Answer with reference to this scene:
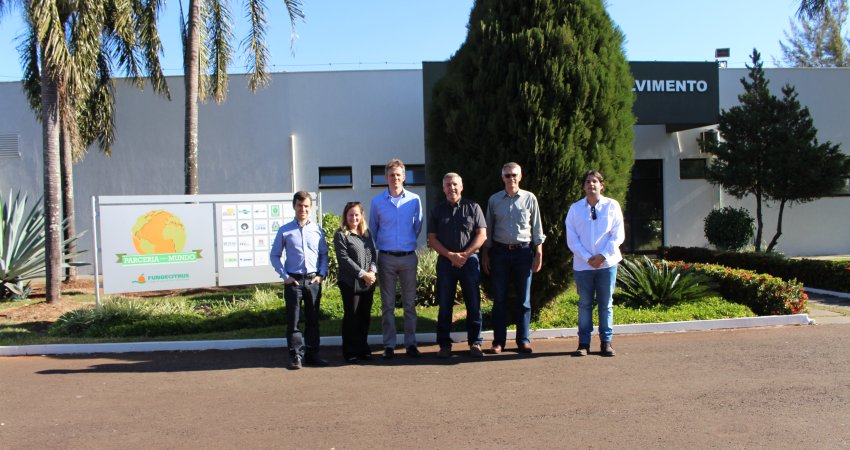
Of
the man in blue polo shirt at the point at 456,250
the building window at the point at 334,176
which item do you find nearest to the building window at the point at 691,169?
the building window at the point at 334,176

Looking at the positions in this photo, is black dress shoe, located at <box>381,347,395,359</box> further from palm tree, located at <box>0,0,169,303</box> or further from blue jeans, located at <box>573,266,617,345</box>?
palm tree, located at <box>0,0,169,303</box>

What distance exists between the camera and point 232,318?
8.38 metres

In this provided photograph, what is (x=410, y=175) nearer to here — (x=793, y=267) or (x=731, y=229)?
(x=731, y=229)

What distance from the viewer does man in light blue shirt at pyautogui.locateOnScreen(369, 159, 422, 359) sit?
21.1ft

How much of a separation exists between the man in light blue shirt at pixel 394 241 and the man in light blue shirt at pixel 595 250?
168 centimetres

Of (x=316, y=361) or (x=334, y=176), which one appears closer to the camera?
(x=316, y=361)

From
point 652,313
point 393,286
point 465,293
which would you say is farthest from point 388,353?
point 652,313

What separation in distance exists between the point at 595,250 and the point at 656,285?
2840mm

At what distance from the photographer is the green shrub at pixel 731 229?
48.3 feet

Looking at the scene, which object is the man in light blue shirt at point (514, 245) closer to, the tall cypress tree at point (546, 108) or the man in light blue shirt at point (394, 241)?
the tall cypress tree at point (546, 108)

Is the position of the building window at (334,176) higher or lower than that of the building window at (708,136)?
lower

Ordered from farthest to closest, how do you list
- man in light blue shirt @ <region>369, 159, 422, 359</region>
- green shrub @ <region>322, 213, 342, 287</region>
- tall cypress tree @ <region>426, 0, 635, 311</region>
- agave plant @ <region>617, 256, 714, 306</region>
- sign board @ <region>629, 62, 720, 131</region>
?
sign board @ <region>629, 62, 720, 131</region>, green shrub @ <region>322, 213, 342, 287</region>, agave plant @ <region>617, 256, 714, 306</region>, tall cypress tree @ <region>426, 0, 635, 311</region>, man in light blue shirt @ <region>369, 159, 422, 359</region>

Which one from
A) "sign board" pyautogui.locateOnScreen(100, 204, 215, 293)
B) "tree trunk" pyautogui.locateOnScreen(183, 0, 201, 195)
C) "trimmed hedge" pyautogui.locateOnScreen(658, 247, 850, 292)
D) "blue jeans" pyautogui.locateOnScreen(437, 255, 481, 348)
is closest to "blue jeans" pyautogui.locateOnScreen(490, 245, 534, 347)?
"blue jeans" pyautogui.locateOnScreen(437, 255, 481, 348)

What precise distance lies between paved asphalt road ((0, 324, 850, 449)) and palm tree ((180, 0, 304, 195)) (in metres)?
6.44
